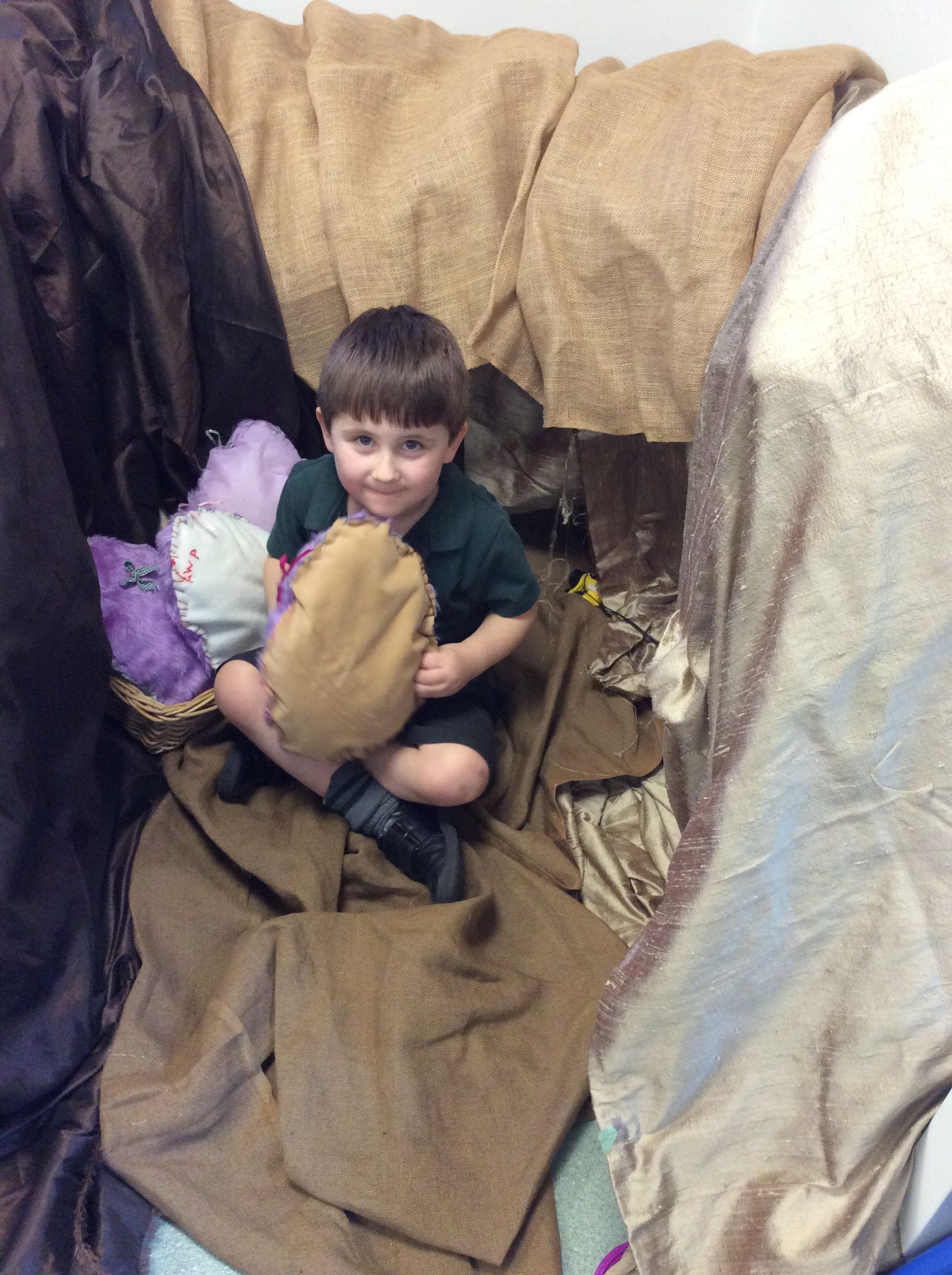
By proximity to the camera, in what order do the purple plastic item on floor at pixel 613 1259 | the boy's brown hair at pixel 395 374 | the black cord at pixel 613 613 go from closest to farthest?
the purple plastic item on floor at pixel 613 1259 → the boy's brown hair at pixel 395 374 → the black cord at pixel 613 613

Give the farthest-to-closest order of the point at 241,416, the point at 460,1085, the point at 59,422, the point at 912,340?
the point at 241,416 → the point at 59,422 → the point at 460,1085 → the point at 912,340

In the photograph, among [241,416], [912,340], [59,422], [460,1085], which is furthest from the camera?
[241,416]

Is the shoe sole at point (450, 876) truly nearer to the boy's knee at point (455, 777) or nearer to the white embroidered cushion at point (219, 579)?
the boy's knee at point (455, 777)

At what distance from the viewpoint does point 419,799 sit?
1026mm

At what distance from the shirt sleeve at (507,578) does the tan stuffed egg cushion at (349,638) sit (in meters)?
0.13

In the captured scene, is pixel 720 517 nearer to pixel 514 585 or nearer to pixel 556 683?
pixel 514 585

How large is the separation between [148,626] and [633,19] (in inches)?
45.7

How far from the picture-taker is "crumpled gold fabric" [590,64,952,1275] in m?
0.61

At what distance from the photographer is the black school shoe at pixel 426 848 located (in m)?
0.98

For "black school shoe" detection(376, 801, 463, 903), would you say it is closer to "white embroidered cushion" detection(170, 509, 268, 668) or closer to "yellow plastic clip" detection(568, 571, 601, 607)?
"white embroidered cushion" detection(170, 509, 268, 668)

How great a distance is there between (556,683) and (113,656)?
1.82ft

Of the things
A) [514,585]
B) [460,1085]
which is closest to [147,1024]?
[460,1085]

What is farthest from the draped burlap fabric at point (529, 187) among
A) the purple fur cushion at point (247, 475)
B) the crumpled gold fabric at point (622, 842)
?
the crumpled gold fabric at point (622, 842)

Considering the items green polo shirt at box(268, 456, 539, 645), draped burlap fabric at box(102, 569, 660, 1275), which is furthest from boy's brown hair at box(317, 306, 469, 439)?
draped burlap fabric at box(102, 569, 660, 1275)
